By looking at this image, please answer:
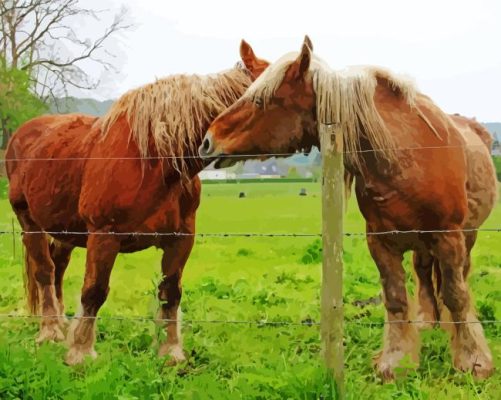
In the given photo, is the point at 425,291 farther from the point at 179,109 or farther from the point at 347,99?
the point at 179,109

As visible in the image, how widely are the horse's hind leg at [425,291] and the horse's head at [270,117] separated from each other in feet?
5.87

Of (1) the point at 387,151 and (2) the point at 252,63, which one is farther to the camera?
(2) the point at 252,63

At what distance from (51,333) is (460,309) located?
3.27m

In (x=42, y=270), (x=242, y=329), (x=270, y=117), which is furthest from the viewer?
(x=42, y=270)

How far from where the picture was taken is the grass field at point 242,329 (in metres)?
3.66

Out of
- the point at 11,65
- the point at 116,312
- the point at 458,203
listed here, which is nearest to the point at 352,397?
the point at 458,203

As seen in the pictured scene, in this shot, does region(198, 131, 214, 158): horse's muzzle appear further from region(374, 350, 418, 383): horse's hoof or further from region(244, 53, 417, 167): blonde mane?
region(374, 350, 418, 383): horse's hoof

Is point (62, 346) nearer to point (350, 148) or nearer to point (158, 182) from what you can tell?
point (158, 182)

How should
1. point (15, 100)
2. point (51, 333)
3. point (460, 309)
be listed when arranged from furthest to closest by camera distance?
1. point (15, 100)
2. point (51, 333)
3. point (460, 309)

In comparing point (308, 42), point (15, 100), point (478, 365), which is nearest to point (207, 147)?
point (308, 42)

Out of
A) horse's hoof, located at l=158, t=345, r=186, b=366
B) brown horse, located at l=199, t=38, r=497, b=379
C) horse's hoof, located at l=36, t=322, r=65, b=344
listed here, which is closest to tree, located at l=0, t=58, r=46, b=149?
horse's hoof, located at l=36, t=322, r=65, b=344

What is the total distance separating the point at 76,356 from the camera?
14.7 feet

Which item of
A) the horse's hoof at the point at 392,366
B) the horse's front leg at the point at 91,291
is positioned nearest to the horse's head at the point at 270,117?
the horse's front leg at the point at 91,291

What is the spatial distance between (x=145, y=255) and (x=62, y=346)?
13.0 feet
